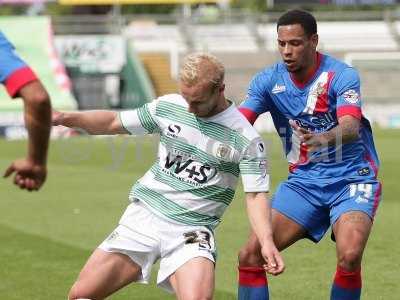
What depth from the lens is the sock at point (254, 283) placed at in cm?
783

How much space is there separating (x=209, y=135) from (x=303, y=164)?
1.59m

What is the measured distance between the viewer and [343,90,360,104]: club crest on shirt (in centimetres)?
778

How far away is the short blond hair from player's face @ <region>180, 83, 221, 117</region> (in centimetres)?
3

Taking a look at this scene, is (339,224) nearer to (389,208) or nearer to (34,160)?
(34,160)

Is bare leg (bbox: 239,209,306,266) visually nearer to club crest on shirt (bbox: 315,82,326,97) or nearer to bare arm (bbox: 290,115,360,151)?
bare arm (bbox: 290,115,360,151)

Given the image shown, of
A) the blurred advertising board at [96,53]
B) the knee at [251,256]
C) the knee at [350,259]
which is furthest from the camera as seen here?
the blurred advertising board at [96,53]

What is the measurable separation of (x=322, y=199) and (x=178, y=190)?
5.22 feet

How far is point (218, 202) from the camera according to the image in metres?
6.82

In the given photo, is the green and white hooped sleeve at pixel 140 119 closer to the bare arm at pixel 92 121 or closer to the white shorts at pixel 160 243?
the bare arm at pixel 92 121

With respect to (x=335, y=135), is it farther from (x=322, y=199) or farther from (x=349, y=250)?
(x=349, y=250)

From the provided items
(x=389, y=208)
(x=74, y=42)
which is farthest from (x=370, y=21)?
(x=389, y=208)

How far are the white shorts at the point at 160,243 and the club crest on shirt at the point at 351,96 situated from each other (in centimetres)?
159

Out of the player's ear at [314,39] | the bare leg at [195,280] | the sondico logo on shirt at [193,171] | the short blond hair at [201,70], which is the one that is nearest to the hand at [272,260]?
the bare leg at [195,280]

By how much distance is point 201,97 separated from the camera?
6.46 metres
